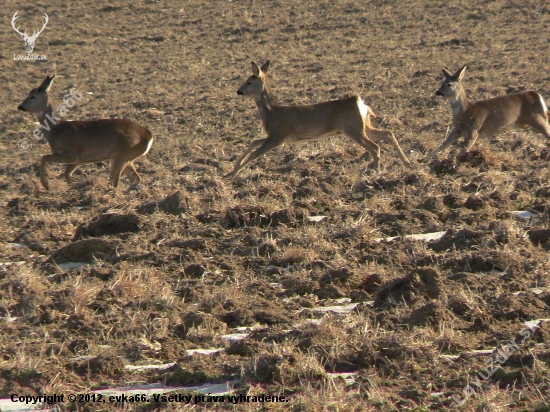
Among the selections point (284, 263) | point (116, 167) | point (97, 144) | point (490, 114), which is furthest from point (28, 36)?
point (284, 263)

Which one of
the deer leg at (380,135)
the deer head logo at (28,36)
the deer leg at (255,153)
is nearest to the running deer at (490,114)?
the deer leg at (380,135)

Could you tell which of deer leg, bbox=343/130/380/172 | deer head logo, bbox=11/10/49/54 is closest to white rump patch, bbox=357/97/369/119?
deer leg, bbox=343/130/380/172

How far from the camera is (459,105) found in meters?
13.8

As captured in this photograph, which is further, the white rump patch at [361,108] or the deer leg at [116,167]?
the white rump patch at [361,108]

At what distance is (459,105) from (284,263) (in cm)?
639

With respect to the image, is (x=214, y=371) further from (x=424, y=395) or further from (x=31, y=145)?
(x=31, y=145)

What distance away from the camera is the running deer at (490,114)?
13414 mm

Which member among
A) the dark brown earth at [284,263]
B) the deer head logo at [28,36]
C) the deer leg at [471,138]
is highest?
the deer head logo at [28,36]

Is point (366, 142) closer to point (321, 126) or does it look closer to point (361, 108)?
point (361, 108)

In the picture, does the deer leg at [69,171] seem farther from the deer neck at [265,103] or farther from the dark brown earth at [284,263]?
the deer neck at [265,103]

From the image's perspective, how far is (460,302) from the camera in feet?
22.1

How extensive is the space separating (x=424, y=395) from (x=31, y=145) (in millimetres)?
12960

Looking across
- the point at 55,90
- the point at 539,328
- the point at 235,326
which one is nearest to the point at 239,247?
the point at 235,326

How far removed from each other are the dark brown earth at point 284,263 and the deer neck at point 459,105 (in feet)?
1.81
